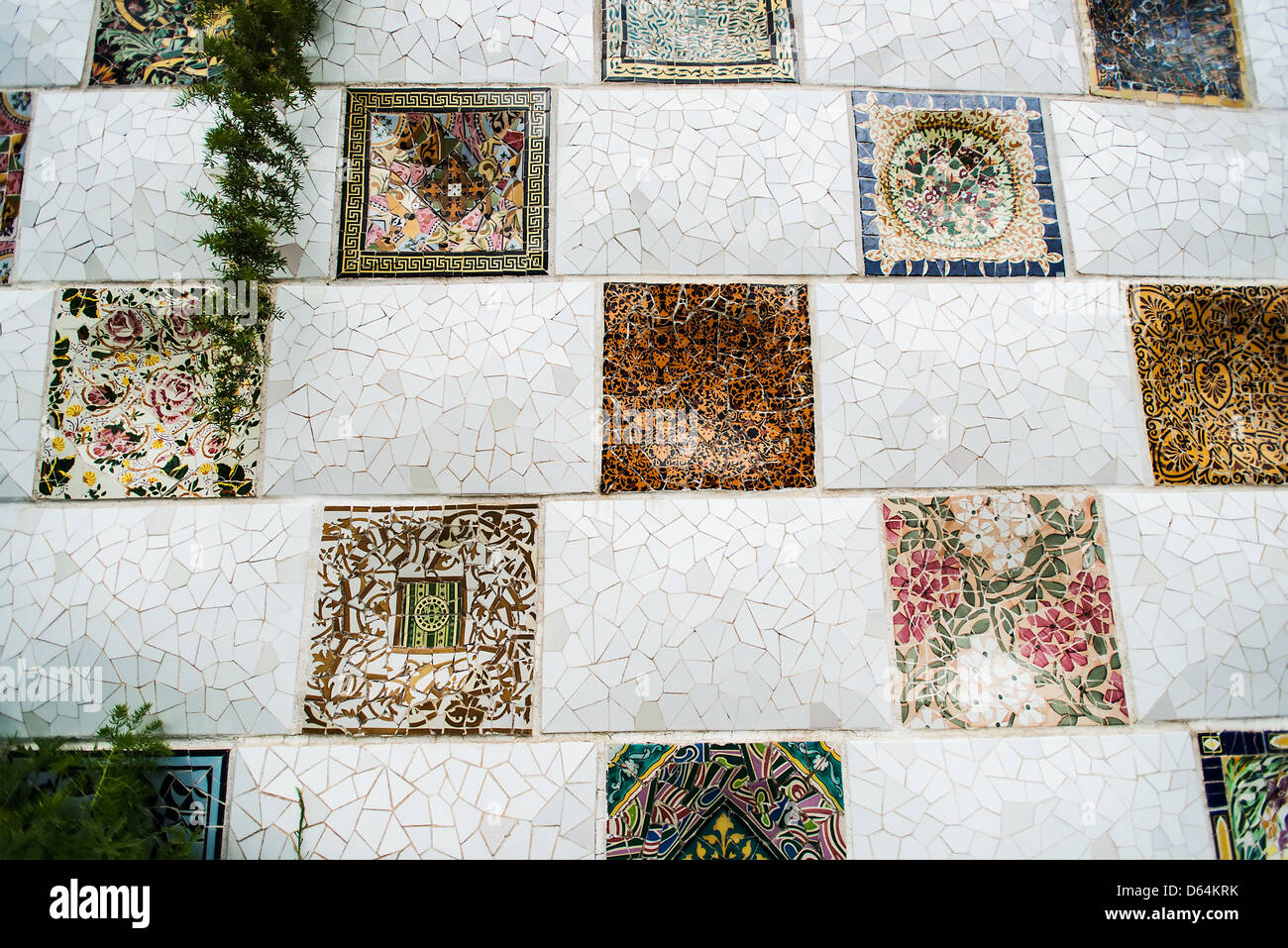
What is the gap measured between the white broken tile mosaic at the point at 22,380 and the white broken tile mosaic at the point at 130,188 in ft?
0.22

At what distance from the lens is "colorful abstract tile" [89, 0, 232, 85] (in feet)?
5.70

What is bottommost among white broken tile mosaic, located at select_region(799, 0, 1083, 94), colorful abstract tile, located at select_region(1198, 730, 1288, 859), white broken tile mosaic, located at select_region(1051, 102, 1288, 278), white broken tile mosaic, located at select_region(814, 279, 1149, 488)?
colorful abstract tile, located at select_region(1198, 730, 1288, 859)

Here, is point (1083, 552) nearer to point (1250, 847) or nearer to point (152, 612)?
point (1250, 847)

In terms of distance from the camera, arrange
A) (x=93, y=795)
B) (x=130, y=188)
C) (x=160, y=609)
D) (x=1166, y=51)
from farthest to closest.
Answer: (x=1166, y=51) → (x=130, y=188) → (x=160, y=609) → (x=93, y=795)

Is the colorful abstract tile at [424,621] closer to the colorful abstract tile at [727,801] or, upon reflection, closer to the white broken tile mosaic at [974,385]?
the colorful abstract tile at [727,801]

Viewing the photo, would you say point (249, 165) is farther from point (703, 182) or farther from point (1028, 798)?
point (1028, 798)

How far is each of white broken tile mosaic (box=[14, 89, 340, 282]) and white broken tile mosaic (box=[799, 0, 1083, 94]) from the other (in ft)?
3.74

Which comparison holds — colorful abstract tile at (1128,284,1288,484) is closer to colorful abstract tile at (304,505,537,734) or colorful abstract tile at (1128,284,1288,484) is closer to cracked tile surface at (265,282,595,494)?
cracked tile surface at (265,282,595,494)

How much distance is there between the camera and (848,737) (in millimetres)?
1537

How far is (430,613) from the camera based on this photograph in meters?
1.58

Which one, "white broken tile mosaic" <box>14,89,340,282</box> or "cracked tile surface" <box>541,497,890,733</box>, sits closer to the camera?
"cracked tile surface" <box>541,497,890,733</box>

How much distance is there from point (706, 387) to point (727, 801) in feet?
2.78

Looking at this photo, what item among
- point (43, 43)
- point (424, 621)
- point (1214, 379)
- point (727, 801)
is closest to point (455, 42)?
point (43, 43)

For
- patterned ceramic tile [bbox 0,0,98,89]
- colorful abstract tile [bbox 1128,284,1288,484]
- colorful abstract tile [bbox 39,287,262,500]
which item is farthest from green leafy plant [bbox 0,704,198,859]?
colorful abstract tile [bbox 1128,284,1288,484]
